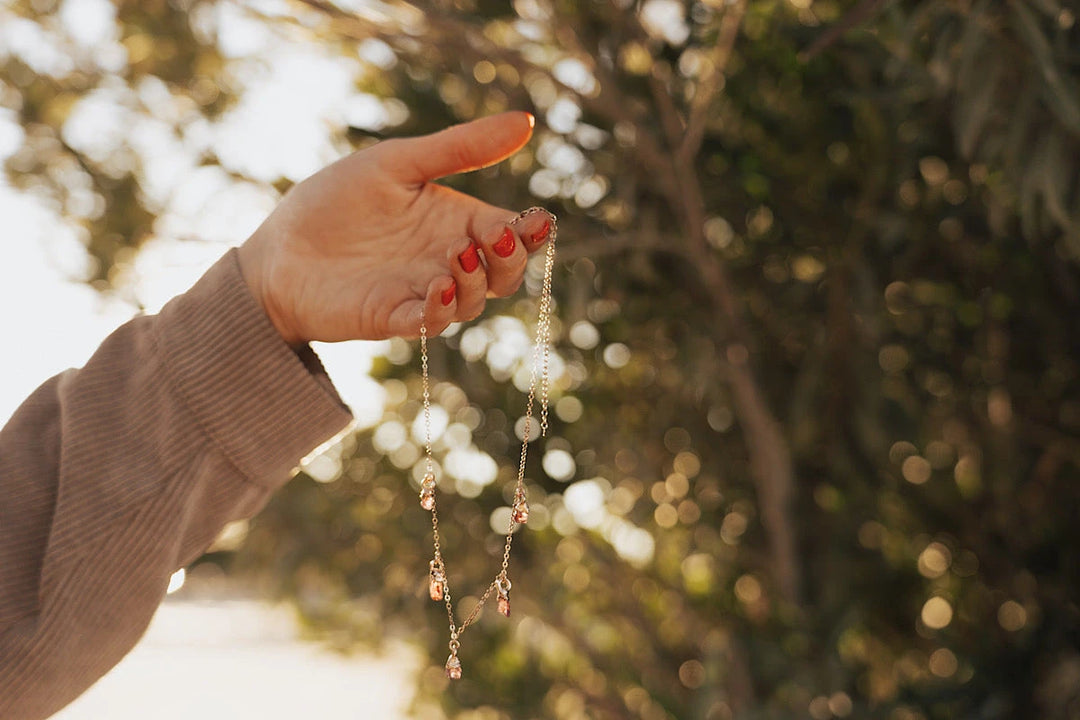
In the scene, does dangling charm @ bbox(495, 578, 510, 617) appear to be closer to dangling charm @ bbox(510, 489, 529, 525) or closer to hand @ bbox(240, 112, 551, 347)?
dangling charm @ bbox(510, 489, 529, 525)

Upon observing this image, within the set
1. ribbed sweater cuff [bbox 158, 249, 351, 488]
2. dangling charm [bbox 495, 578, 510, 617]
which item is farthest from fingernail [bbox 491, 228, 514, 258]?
dangling charm [bbox 495, 578, 510, 617]

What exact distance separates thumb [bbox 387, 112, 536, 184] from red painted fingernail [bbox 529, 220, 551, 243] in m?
0.06

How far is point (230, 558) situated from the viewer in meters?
2.56

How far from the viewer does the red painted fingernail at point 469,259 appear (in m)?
0.83

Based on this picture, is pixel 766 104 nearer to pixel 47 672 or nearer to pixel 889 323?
pixel 889 323

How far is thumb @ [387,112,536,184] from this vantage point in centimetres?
82

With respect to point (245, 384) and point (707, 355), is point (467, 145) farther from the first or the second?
point (707, 355)

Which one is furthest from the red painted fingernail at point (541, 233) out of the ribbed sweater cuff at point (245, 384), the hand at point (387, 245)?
the ribbed sweater cuff at point (245, 384)

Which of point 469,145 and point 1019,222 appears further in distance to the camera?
point 1019,222

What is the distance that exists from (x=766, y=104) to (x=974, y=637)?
1.03 meters

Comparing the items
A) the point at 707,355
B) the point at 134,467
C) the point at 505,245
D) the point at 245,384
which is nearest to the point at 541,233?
the point at 505,245

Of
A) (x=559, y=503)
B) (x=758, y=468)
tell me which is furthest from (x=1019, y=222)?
(x=559, y=503)

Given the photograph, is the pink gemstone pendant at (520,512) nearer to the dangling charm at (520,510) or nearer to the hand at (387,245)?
the dangling charm at (520,510)

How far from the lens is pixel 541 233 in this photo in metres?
0.83
